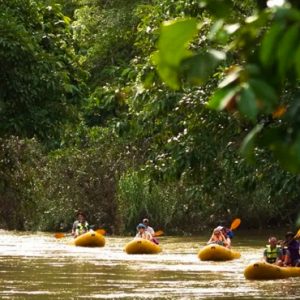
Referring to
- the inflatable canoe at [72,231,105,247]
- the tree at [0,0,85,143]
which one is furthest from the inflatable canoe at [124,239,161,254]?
the tree at [0,0,85,143]

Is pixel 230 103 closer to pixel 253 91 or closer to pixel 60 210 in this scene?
pixel 253 91

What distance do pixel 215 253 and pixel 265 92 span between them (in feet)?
67.0

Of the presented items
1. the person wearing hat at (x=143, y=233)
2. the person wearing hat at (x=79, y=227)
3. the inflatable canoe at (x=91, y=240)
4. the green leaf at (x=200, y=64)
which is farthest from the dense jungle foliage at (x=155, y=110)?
the person wearing hat at (x=79, y=227)

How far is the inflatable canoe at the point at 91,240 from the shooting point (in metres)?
26.4

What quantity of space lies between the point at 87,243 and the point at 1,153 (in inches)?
275

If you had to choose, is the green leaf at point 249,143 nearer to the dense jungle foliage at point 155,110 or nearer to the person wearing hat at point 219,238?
the dense jungle foliage at point 155,110

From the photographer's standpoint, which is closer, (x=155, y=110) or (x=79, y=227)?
(x=155, y=110)

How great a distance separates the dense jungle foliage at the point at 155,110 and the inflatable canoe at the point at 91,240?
121 inches

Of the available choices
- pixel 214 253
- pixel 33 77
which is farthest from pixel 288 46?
pixel 214 253

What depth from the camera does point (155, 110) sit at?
1296cm

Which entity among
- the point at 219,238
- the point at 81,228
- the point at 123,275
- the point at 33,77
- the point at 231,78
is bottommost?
the point at 123,275

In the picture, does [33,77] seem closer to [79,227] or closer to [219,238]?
[219,238]

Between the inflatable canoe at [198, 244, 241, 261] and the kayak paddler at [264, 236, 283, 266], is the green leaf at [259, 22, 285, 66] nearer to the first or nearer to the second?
the kayak paddler at [264, 236, 283, 266]

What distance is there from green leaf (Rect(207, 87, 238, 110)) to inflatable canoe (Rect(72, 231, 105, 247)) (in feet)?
80.5
